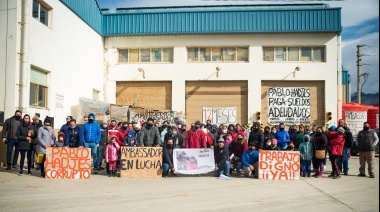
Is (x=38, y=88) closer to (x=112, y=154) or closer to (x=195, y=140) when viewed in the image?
(x=112, y=154)

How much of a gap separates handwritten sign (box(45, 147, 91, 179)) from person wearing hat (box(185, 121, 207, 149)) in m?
3.79

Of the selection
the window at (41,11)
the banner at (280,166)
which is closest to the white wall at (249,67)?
the window at (41,11)

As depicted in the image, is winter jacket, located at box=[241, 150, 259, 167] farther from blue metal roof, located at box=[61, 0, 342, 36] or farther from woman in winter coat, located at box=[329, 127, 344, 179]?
blue metal roof, located at box=[61, 0, 342, 36]

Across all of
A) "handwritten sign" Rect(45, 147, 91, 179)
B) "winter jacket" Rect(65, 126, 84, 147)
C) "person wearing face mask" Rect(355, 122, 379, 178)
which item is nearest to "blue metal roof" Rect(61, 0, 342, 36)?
"person wearing face mask" Rect(355, 122, 379, 178)

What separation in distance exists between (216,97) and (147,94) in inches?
183

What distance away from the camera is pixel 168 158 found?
13.2m

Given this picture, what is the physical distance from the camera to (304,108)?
25.7m

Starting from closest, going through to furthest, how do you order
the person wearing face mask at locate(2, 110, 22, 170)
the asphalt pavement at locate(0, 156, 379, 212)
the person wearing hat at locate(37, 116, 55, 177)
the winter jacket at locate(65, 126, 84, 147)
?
1. the asphalt pavement at locate(0, 156, 379, 212)
2. the person wearing hat at locate(37, 116, 55, 177)
3. the winter jacket at locate(65, 126, 84, 147)
4. the person wearing face mask at locate(2, 110, 22, 170)

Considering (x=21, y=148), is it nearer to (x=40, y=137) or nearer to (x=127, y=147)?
(x=40, y=137)

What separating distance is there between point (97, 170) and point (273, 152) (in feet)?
20.2

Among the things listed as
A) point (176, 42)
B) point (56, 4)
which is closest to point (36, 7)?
point (56, 4)

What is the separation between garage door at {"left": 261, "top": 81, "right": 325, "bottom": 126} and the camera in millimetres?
25688

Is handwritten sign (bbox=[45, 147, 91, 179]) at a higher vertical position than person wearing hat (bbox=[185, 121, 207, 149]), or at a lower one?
lower

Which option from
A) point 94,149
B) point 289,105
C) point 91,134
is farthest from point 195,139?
point 289,105
